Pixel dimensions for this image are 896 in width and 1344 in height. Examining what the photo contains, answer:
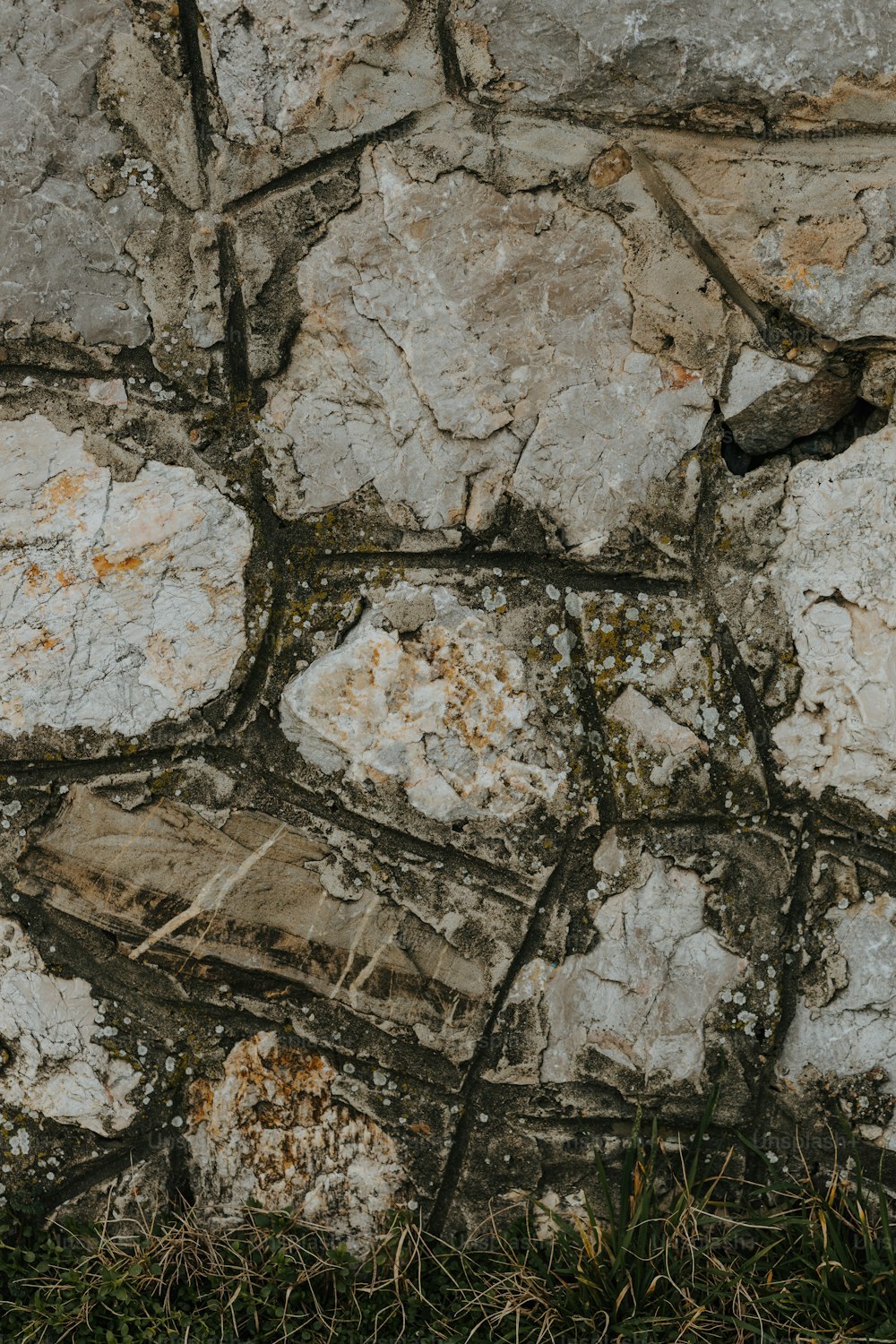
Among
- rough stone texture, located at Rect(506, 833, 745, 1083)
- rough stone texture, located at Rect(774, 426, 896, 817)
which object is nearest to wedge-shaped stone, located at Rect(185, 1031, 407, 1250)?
rough stone texture, located at Rect(506, 833, 745, 1083)

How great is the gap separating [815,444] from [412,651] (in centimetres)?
80

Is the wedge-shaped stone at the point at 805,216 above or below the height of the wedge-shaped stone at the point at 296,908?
above

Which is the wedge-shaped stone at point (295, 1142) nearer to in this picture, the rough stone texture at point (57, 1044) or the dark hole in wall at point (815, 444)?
the rough stone texture at point (57, 1044)

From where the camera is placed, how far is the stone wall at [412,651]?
1791mm

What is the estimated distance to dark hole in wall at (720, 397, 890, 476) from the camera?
187cm

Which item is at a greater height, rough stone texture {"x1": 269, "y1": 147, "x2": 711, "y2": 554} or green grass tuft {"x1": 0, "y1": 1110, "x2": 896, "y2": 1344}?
rough stone texture {"x1": 269, "y1": 147, "x2": 711, "y2": 554}

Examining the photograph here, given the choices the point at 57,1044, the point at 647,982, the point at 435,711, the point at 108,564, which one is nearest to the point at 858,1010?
the point at 647,982

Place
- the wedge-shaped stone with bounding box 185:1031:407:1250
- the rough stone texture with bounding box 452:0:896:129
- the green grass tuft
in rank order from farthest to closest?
the wedge-shaped stone with bounding box 185:1031:407:1250, the green grass tuft, the rough stone texture with bounding box 452:0:896:129

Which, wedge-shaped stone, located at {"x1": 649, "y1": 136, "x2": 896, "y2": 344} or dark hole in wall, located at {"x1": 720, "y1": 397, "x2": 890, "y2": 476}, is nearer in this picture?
wedge-shaped stone, located at {"x1": 649, "y1": 136, "x2": 896, "y2": 344}

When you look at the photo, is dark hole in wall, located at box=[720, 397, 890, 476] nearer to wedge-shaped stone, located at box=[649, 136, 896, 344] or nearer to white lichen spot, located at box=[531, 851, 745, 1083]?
wedge-shaped stone, located at box=[649, 136, 896, 344]

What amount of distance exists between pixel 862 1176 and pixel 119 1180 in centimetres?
132

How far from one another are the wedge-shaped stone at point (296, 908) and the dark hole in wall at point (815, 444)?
2.93 feet

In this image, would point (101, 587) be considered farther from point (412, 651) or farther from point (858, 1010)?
point (858, 1010)

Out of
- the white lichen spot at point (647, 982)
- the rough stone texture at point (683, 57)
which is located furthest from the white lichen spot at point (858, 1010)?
the rough stone texture at point (683, 57)
